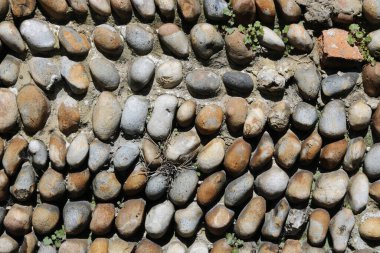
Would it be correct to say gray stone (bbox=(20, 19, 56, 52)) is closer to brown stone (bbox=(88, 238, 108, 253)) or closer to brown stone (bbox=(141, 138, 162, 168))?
brown stone (bbox=(141, 138, 162, 168))

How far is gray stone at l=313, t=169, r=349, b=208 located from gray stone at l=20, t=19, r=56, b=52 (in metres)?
1.02

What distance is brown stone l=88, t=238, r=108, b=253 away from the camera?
226 cm

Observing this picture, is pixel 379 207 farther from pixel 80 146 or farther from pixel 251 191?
pixel 80 146

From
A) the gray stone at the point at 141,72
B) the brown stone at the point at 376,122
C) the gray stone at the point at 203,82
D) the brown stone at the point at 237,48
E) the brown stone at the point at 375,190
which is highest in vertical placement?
the brown stone at the point at 237,48

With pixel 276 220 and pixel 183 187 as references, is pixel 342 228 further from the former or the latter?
pixel 183 187

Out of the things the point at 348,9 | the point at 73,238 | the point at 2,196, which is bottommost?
the point at 73,238

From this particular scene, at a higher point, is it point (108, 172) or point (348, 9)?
point (348, 9)

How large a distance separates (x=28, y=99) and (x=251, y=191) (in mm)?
808

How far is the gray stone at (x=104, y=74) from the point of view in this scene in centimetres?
221

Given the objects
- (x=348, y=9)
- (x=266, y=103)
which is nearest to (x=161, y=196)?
(x=266, y=103)

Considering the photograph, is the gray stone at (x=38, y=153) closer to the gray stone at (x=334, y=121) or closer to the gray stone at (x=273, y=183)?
the gray stone at (x=273, y=183)

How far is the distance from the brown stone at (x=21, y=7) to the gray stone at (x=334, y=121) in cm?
104

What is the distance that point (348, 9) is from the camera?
221 centimetres

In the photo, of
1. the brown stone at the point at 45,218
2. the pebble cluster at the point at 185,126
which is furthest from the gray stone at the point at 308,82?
the brown stone at the point at 45,218
